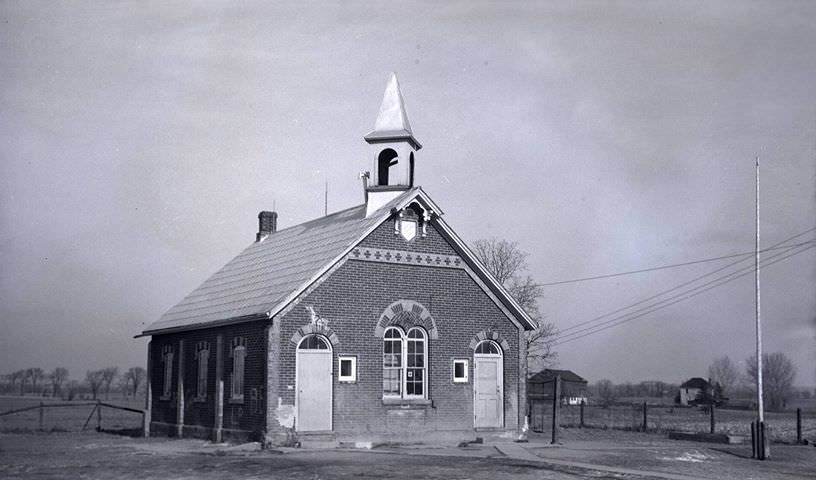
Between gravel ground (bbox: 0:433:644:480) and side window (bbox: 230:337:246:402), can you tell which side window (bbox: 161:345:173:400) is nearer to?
side window (bbox: 230:337:246:402)

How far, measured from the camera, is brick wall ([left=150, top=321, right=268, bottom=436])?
26250mm

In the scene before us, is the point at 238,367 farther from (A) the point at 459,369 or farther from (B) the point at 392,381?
(A) the point at 459,369

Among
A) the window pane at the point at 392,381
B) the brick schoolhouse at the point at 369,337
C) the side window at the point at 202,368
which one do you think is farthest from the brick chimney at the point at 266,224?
the window pane at the point at 392,381

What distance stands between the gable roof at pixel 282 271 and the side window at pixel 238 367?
0.72m

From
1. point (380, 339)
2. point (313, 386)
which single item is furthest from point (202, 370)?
point (380, 339)

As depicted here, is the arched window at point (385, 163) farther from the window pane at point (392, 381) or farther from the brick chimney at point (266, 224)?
the brick chimney at point (266, 224)

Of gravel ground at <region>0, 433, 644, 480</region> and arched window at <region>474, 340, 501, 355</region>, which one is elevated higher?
arched window at <region>474, 340, 501, 355</region>

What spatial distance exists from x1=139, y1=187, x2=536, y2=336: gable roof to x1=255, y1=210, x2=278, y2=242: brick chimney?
864 millimetres

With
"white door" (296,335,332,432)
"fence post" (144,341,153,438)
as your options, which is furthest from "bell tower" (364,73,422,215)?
"fence post" (144,341,153,438)

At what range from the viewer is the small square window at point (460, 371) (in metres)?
29.0

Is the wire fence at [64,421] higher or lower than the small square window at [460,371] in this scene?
lower

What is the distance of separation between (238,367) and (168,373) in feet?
22.6

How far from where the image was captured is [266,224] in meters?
37.6

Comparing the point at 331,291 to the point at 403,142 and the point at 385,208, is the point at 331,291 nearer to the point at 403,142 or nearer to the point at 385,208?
the point at 385,208
